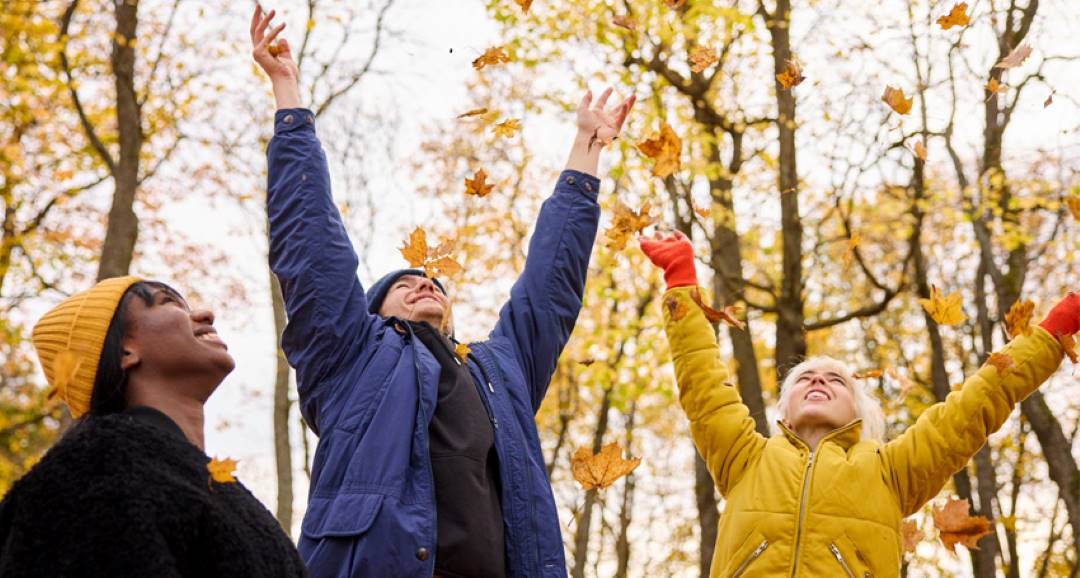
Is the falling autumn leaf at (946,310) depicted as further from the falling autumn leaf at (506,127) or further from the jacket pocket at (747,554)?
the falling autumn leaf at (506,127)

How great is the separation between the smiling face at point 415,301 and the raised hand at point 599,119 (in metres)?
0.84

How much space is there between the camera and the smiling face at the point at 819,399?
4.16 meters

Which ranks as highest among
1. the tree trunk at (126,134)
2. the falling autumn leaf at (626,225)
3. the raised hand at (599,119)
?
the tree trunk at (126,134)

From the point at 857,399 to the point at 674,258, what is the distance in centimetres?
95

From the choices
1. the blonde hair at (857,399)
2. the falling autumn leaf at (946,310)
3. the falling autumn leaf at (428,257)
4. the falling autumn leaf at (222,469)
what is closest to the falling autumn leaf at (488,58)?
the falling autumn leaf at (428,257)

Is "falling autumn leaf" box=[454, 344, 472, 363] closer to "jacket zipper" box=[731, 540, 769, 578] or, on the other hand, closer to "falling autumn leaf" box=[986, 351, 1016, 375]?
"jacket zipper" box=[731, 540, 769, 578]

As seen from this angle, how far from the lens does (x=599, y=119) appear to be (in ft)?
13.3

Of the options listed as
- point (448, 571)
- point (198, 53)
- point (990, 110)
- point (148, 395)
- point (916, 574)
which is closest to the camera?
point (148, 395)

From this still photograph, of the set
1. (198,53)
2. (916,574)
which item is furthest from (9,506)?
(916,574)

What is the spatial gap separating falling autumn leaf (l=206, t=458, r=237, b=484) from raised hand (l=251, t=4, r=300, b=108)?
1443 mm

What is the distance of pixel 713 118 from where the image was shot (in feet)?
27.1

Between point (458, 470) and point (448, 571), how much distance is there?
0.28 metres

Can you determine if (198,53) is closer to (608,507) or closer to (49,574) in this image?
(608,507)

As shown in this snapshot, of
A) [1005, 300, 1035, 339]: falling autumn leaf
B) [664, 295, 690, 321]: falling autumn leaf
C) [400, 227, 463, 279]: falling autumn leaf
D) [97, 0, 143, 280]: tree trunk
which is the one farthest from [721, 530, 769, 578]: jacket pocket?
[97, 0, 143, 280]: tree trunk
